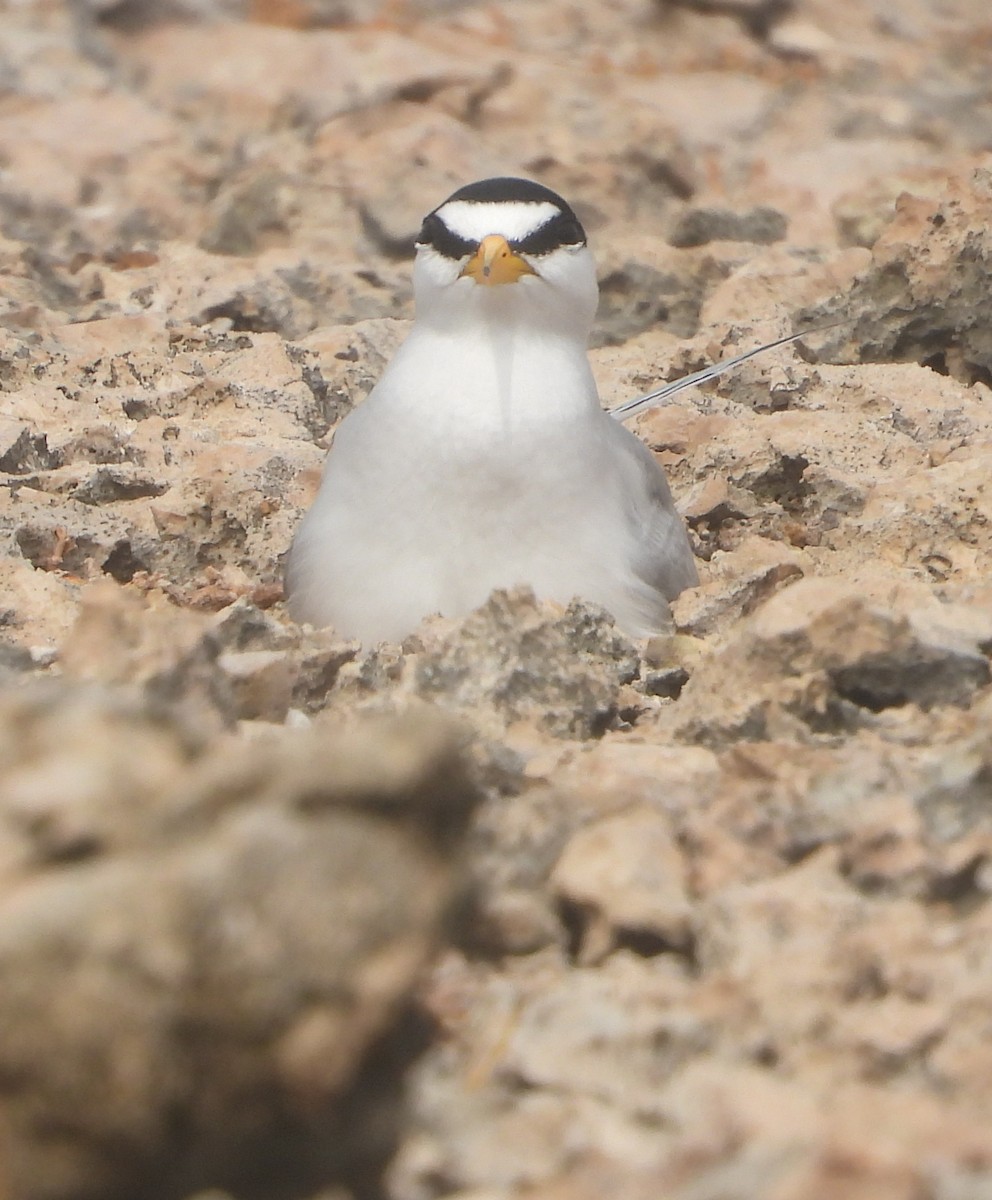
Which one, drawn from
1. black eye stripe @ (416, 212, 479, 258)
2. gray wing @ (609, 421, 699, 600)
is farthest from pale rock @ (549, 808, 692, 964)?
black eye stripe @ (416, 212, 479, 258)

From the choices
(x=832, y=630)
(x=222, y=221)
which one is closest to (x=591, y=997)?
(x=832, y=630)

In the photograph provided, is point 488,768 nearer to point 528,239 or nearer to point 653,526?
point 653,526

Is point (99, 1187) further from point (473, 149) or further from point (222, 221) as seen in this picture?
point (473, 149)

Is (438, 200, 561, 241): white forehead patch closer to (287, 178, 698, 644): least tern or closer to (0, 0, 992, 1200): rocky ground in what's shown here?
(287, 178, 698, 644): least tern

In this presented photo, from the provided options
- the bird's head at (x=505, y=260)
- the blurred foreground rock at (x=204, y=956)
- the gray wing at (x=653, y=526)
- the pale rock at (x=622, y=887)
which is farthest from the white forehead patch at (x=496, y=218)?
the blurred foreground rock at (x=204, y=956)

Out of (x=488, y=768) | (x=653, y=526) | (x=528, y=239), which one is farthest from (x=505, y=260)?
(x=488, y=768)

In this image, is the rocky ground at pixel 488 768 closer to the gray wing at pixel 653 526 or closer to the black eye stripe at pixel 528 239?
the gray wing at pixel 653 526

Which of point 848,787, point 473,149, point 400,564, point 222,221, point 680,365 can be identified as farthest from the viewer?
point 473,149
